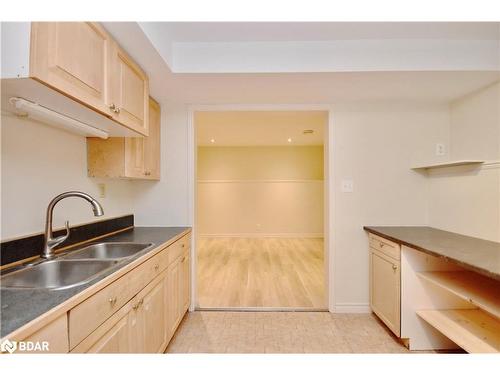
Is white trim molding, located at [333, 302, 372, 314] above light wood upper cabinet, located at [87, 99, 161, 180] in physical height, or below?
below

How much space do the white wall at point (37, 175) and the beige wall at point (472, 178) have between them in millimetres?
3063

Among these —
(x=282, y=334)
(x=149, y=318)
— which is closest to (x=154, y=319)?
(x=149, y=318)

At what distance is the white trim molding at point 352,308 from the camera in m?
2.43

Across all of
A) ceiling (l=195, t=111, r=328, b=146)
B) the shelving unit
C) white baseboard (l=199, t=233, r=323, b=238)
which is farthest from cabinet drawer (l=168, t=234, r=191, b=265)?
white baseboard (l=199, t=233, r=323, b=238)

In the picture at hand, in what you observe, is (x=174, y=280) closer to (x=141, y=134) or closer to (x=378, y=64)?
(x=141, y=134)

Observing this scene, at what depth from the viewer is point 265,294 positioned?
9.32ft

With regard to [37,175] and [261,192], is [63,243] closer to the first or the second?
[37,175]

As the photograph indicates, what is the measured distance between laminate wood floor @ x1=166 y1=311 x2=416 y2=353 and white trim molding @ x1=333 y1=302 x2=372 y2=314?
0.17 ft

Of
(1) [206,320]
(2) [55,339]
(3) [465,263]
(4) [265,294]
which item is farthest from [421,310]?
(2) [55,339]

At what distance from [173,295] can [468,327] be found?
81.0 inches

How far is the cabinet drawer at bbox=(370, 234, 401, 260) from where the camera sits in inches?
75.4

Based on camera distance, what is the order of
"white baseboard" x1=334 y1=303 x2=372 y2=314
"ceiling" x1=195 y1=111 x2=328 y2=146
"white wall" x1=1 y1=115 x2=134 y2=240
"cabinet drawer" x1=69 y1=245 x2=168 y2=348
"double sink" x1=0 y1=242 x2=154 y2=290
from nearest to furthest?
"cabinet drawer" x1=69 y1=245 x2=168 y2=348
"double sink" x1=0 y1=242 x2=154 y2=290
"white wall" x1=1 y1=115 x2=134 y2=240
"white baseboard" x1=334 y1=303 x2=372 y2=314
"ceiling" x1=195 y1=111 x2=328 y2=146

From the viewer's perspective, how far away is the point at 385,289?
209 centimetres

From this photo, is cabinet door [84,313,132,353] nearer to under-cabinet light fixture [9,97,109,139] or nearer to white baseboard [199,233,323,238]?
under-cabinet light fixture [9,97,109,139]
